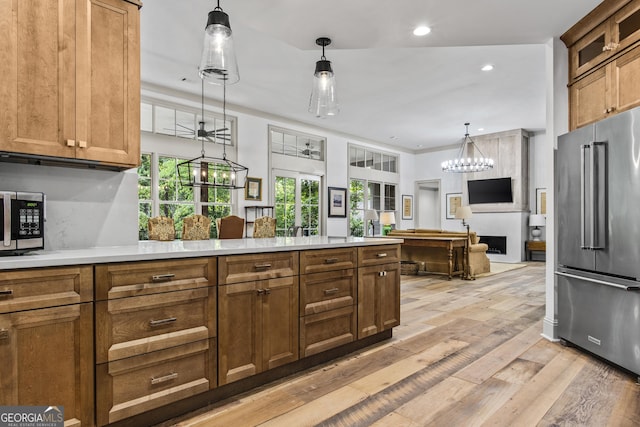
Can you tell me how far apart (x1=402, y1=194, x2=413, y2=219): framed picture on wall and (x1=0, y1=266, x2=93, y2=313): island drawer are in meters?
10.5

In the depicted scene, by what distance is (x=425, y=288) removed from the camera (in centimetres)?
569

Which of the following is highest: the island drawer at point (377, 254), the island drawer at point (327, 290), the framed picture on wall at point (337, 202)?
the framed picture on wall at point (337, 202)

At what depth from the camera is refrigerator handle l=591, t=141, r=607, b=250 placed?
8.71 ft

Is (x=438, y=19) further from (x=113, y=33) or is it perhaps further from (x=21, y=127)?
(x=21, y=127)

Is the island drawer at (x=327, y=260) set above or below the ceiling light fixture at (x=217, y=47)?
below

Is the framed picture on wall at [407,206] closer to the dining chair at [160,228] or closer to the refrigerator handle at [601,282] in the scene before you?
the dining chair at [160,228]

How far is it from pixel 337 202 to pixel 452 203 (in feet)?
12.4

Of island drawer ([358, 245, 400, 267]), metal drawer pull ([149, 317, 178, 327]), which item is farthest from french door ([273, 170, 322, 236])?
metal drawer pull ([149, 317, 178, 327])

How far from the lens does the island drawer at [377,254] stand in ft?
9.50

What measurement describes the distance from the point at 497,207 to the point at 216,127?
726 centimetres

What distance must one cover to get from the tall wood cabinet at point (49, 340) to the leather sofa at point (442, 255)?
5939mm

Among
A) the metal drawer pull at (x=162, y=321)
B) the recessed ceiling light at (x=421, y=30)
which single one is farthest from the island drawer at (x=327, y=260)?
the recessed ceiling light at (x=421, y=30)

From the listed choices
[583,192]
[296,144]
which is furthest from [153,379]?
[296,144]

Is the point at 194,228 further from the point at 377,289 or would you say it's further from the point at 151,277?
the point at 151,277
